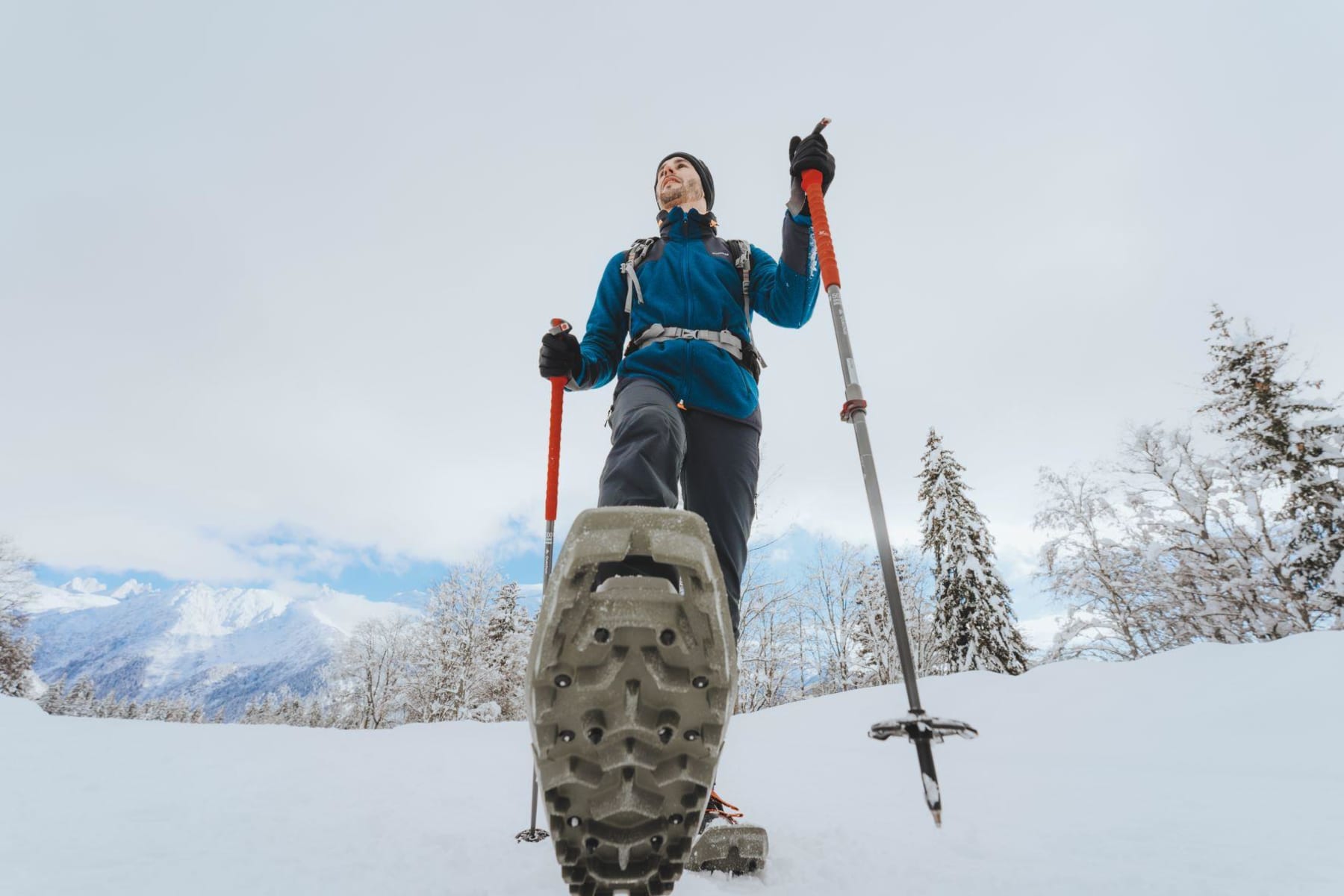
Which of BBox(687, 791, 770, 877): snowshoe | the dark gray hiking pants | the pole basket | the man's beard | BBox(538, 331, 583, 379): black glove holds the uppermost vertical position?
the man's beard

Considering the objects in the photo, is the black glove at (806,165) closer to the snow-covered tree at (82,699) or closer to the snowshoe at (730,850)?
the snowshoe at (730,850)

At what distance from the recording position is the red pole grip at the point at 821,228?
104 inches

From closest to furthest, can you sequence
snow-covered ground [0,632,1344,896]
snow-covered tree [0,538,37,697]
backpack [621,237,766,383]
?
snow-covered ground [0,632,1344,896] < backpack [621,237,766,383] < snow-covered tree [0,538,37,697]

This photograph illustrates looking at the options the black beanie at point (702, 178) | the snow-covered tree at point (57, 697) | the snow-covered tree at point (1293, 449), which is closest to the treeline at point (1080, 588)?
the snow-covered tree at point (1293, 449)

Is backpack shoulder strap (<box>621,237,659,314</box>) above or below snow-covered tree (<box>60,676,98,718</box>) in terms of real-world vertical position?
below

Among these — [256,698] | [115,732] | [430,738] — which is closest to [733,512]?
[115,732]

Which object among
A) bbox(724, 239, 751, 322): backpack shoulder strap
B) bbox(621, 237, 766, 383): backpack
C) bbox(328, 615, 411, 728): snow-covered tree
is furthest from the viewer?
bbox(328, 615, 411, 728): snow-covered tree

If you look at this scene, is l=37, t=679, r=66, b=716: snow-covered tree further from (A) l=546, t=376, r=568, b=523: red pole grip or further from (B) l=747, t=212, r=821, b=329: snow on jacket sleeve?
(B) l=747, t=212, r=821, b=329: snow on jacket sleeve

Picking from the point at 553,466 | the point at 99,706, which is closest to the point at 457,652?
the point at 553,466

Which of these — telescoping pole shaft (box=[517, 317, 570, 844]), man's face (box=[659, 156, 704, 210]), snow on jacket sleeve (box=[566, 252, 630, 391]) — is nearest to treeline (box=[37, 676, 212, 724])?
telescoping pole shaft (box=[517, 317, 570, 844])

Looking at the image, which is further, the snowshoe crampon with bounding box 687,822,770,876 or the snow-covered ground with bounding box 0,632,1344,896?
the snowshoe crampon with bounding box 687,822,770,876

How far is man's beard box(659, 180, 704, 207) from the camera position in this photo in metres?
3.40

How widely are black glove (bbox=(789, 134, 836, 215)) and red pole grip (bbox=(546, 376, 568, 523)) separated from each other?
1.44 metres

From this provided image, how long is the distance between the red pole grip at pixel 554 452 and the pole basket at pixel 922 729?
2.14m
